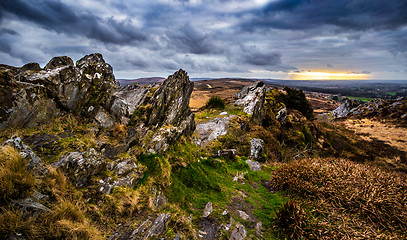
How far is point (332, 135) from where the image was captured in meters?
27.9

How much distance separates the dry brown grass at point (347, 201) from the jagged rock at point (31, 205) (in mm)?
7368

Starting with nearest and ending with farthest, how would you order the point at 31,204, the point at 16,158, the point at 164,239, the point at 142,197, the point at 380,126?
the point at 31,204, the point at 16,158, the point at 164,239, the point at 142,197, the point at 380,126

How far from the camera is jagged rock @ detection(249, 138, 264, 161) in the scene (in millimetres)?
13541

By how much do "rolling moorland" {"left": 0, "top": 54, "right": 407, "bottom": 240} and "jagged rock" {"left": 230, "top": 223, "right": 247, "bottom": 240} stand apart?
0.04 metres

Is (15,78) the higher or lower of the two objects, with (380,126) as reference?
higher

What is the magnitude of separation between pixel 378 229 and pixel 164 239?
7505mm

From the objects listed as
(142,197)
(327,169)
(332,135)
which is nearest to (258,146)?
(327,169)

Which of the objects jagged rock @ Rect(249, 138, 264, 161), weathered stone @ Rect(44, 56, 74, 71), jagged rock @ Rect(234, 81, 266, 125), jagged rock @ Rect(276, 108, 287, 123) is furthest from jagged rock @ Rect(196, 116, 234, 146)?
weathered stone @ Rect(44, 56, 74, 71)

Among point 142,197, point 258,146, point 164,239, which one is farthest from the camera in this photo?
point 258,146

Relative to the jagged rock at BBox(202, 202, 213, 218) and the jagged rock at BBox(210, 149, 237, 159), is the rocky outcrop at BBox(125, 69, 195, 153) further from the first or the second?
the jagged rock at BBox(202, 202, 213, 218)

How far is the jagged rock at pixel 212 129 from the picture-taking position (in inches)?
558

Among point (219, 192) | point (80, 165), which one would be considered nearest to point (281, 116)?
point (219, 192)

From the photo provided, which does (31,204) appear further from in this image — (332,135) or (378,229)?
(332,135)

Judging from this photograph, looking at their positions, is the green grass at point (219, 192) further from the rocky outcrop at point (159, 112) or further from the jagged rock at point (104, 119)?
the jagged rock at point (104, 119)
